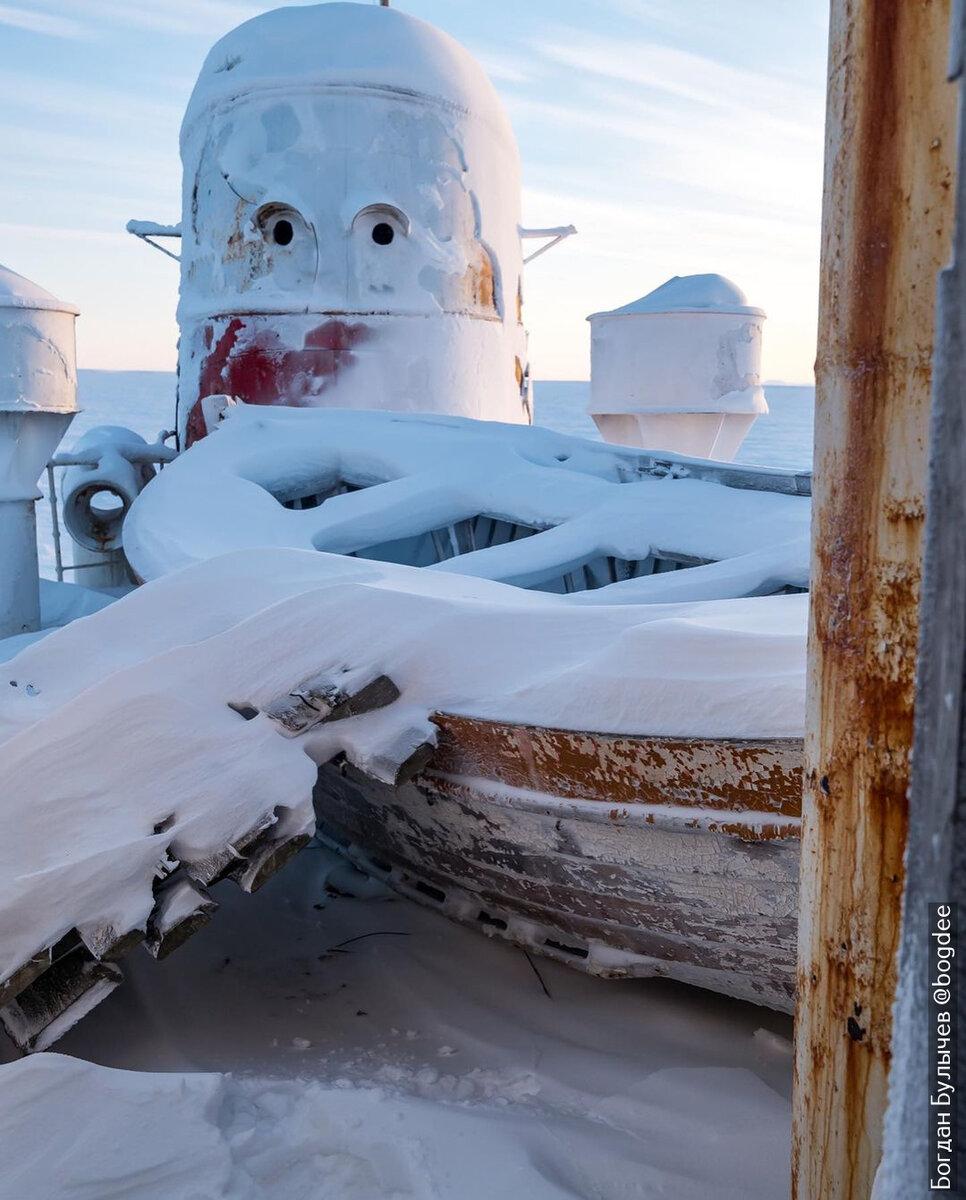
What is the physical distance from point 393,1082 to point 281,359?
571 cm

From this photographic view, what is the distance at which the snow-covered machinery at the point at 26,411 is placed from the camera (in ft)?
20.3

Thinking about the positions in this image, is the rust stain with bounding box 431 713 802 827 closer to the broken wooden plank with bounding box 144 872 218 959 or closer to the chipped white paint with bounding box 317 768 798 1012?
the chipped white paint with bounding box 317 768 798 1012

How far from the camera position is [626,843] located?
219cm

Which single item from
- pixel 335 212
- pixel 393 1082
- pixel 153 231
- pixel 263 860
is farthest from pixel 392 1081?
pixel 153 231

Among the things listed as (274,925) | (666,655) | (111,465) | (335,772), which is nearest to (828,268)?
(666,655)

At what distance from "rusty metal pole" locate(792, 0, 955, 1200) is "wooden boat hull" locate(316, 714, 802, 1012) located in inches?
26.0

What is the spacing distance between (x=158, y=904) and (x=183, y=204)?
22.2 feet

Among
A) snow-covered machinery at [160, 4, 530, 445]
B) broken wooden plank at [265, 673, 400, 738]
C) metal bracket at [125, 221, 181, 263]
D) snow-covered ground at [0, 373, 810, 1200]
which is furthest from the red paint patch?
broken wooden plank at [265, 673, 400, 738]

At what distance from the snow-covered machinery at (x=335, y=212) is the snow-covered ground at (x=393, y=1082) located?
16.2 ft

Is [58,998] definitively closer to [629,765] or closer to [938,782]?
[629,765]

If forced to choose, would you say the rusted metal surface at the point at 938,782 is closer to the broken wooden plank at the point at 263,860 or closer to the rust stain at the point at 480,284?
the broken wooden plank at the point at 263,860

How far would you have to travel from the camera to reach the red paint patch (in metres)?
7.30

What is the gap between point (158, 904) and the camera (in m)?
2.15

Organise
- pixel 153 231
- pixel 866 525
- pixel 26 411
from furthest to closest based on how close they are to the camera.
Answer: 1. pixel 153 231
2. pixel 26 411
3. pixel 866 525
